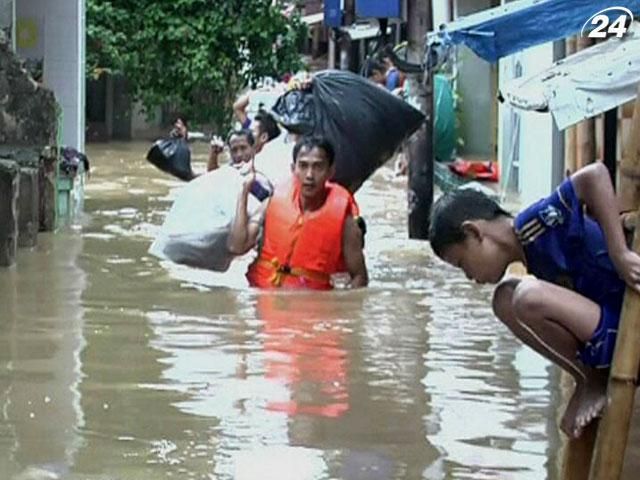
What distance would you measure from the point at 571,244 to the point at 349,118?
6799 mm

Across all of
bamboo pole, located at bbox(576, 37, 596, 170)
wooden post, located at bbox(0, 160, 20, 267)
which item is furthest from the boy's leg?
wooden post, located at bbox(0, 160, 20, 267)

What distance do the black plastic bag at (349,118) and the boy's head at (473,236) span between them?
6.44m

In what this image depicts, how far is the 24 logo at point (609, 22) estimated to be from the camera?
8281mm

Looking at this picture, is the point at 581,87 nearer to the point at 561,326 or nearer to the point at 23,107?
the point at 561,326

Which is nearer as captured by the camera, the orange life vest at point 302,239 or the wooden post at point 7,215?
the orange life vest at point 302,239

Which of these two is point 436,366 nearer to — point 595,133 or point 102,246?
point 595,133

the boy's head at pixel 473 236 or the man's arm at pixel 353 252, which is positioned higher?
the boy's head at pixel 473 236

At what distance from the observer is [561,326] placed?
184 inches

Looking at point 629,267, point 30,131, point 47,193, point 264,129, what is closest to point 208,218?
point 264,129

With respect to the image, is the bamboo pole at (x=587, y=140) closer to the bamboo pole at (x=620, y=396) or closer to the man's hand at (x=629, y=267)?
the man's hand at (x=629, y=267)

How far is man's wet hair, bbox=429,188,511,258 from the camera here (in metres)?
4.82

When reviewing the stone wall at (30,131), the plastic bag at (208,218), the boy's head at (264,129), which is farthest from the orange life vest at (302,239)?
the stone wall at (30,131)

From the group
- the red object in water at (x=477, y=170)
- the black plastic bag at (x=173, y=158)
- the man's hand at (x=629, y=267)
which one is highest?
the man's hand at (x=629, y=267)

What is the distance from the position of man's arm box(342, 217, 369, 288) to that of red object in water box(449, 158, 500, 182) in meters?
10.1
